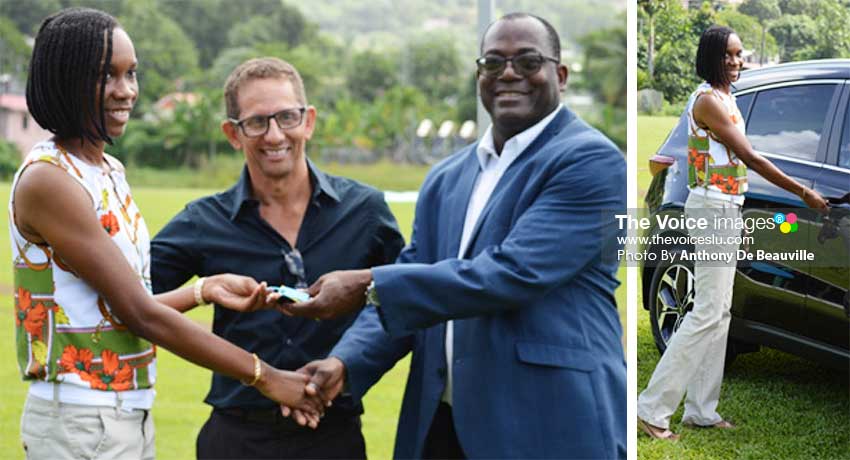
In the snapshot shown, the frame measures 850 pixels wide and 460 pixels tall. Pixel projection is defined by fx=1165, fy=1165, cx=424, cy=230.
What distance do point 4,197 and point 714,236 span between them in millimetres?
26208

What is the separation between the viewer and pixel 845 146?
8.02ft

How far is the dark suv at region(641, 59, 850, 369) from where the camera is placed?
247 centimetres

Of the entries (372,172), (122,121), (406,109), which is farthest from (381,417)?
(406,109)

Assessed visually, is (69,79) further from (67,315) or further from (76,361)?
(76,361)

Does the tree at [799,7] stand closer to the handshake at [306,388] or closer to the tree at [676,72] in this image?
the tree at [676,72]

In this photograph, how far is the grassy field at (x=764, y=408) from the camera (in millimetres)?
2555

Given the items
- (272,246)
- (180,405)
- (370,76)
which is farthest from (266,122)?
(370,76)

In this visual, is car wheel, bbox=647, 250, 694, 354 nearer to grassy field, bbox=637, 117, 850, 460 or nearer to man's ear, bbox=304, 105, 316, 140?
grassy field, bbox=637, 117, 850, 460

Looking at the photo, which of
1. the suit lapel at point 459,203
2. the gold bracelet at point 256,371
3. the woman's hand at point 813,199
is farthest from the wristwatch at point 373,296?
the woman's hand at point 813,199

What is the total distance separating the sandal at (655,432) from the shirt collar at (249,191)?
1.39m

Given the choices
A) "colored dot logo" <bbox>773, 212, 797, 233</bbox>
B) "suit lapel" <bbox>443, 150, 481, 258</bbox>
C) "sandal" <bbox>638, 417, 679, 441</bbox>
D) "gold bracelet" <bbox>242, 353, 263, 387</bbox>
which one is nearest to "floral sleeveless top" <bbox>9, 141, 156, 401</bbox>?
"gold bracelet" <bbox>242, 353, 263, 387</bbox>

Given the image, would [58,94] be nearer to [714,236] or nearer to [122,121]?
[122,121]

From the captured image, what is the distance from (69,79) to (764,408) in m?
1.78

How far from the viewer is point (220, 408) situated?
3590 millimetres
